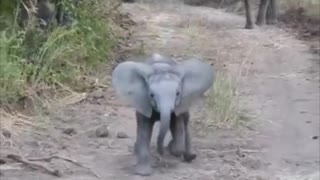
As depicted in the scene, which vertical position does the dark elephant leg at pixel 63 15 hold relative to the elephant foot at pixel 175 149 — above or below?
above

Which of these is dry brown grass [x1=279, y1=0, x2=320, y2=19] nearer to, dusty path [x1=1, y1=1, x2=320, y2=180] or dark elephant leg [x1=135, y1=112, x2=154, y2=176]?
dusty path [x1=1, y1=1, x2=320, y2=180]

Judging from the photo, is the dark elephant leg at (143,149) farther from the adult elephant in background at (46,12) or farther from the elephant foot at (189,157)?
the adult elephant in background at (46,12)

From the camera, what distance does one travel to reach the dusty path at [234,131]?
220 inches

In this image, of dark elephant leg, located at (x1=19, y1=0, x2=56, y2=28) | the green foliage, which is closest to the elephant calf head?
the green foliage

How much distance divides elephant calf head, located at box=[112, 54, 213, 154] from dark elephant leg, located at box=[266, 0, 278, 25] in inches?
365

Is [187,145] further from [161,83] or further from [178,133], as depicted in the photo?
[161,83]

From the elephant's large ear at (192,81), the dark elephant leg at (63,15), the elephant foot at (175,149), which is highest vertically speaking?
the dark elephant leg at (63,15)

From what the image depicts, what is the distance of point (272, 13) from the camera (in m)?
14.7

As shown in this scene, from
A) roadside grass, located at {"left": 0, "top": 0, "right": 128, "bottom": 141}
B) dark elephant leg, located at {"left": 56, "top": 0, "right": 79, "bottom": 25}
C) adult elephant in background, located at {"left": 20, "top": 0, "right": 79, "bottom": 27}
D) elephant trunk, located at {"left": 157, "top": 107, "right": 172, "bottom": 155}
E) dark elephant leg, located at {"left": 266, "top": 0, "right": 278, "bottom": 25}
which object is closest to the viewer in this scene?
elephant trunk, located at {"left": 157, "top": 107, "right": 172, "bottom": 155}

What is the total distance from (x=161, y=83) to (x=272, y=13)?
9.84m

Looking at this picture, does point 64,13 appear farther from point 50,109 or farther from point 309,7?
point 309,7

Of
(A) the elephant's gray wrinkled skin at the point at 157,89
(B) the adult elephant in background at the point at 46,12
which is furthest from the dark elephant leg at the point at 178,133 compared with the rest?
(B) the adult elephant in background at the point at 46,12

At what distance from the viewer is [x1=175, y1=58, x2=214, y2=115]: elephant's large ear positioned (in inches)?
209

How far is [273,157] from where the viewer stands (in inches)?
236
